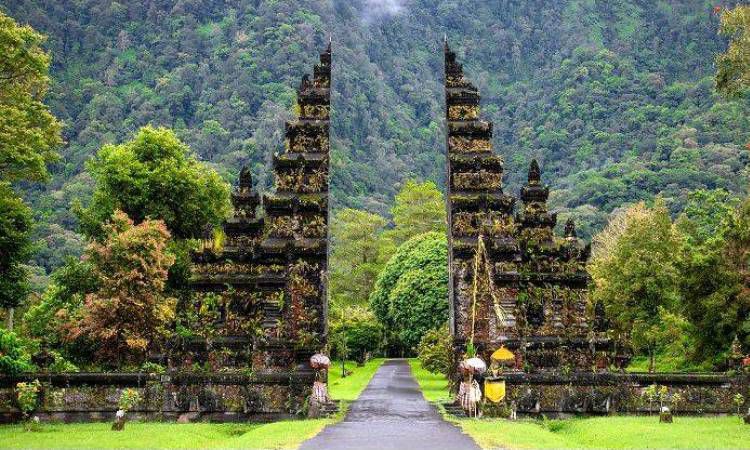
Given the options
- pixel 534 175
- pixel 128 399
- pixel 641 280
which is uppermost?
pixel 534 175

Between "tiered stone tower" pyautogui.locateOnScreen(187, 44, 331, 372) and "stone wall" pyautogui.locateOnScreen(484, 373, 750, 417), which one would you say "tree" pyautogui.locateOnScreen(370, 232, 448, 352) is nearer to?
"tiered stone tower" pyautogui.locateOnScreen(187, 44, 331, 372)

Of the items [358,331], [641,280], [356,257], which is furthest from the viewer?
[356,257]

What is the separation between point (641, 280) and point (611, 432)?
32.9 meters

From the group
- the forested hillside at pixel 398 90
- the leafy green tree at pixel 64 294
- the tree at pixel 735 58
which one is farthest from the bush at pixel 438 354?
the forested hillside at pixel 398 90

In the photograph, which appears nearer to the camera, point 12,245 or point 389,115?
point 12,245

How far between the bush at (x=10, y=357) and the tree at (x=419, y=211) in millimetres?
60296

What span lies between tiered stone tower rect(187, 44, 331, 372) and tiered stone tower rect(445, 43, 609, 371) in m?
5.62

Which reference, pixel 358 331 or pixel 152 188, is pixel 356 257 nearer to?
→ pixel 358 331

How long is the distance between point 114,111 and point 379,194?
40852mm

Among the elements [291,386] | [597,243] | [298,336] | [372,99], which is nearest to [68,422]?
[291,386]

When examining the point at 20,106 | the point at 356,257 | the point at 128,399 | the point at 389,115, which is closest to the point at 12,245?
the point at 20,106

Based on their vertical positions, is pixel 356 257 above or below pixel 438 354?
above

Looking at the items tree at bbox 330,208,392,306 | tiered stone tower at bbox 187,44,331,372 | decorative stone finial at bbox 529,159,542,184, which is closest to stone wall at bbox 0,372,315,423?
tiered stone tower at bbox 187,44,331,372

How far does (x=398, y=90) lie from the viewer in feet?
534
